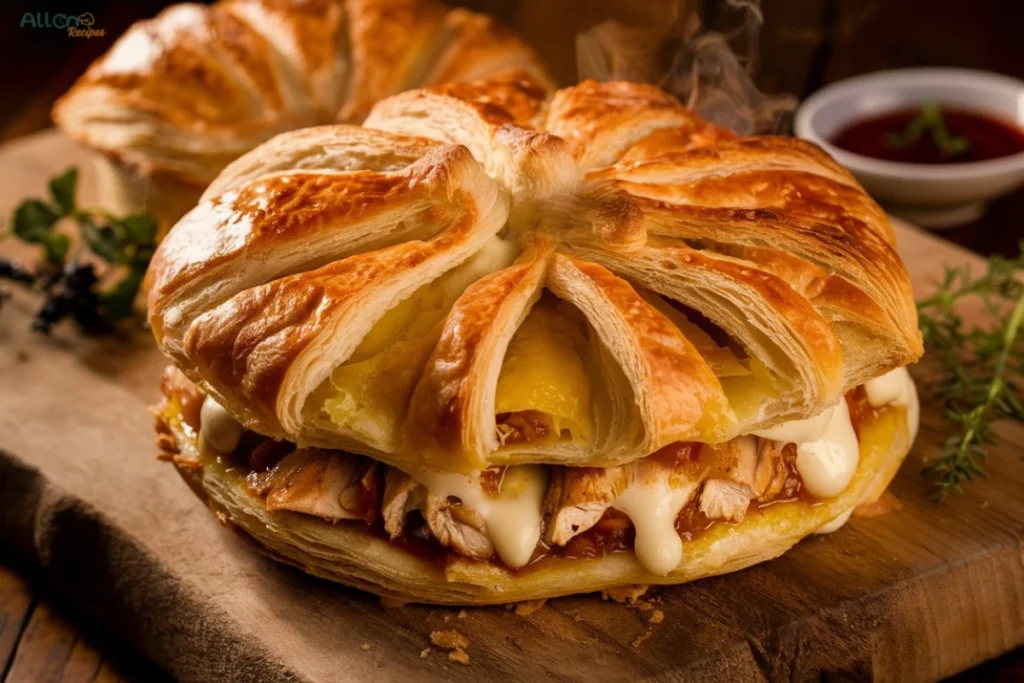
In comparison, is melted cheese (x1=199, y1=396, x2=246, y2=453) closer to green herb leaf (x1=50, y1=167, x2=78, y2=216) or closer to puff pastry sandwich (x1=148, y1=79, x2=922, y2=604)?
puff pastry sandwich (x1=148, y1=79, x2=922, y2=604)

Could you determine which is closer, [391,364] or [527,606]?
[391,364]

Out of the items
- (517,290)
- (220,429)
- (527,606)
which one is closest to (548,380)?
(517,290)

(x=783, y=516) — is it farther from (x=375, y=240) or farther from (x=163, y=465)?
(x=163, y=465)

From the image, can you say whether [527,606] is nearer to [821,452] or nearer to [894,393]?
[821,452]

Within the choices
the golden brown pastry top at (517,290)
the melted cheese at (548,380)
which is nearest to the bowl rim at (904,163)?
the golden brown pastry top at (517,290)

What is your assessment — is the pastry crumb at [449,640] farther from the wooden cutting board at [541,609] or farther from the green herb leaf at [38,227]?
the green herb leaf at [38,227]

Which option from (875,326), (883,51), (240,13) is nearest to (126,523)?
(875,326)
